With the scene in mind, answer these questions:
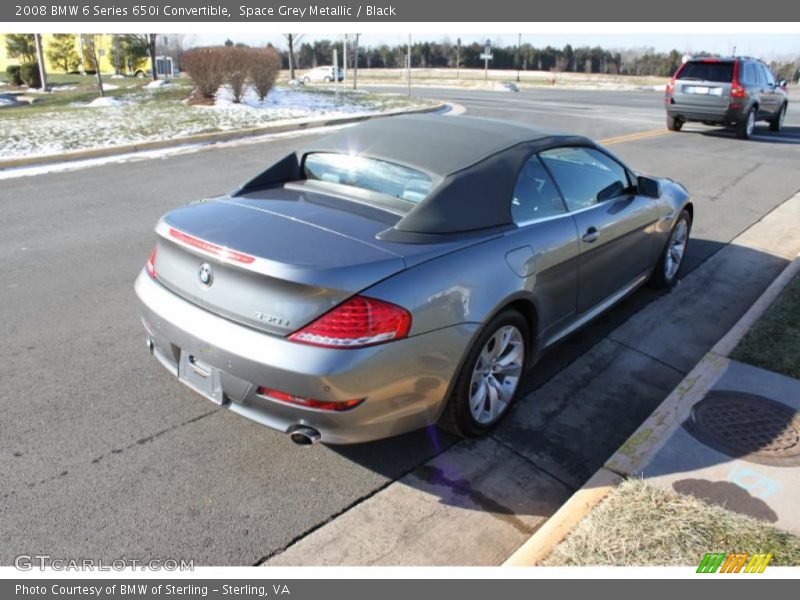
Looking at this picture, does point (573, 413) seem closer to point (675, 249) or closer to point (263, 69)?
point (675, 249)

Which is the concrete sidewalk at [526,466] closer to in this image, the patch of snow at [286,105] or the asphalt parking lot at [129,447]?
the asphalt parking lot at [129,447]

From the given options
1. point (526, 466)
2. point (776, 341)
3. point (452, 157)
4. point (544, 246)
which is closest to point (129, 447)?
point (526, 466)

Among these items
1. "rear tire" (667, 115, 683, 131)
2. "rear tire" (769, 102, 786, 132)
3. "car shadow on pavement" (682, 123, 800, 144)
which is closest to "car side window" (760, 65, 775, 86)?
"rear tire" (769, 102, 786, 132)

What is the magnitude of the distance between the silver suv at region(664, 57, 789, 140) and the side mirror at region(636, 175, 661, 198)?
1202 centimetres

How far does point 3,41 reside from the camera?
50.6 meters

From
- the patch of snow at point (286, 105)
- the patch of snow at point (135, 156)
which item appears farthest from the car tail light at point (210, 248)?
the patch of snow at point (286, 105)

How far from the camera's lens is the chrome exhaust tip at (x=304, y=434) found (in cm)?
274

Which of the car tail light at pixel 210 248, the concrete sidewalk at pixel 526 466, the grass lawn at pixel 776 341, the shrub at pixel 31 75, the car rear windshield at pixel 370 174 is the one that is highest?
the shrub at pixel 31 75

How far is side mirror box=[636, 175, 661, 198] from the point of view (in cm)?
469

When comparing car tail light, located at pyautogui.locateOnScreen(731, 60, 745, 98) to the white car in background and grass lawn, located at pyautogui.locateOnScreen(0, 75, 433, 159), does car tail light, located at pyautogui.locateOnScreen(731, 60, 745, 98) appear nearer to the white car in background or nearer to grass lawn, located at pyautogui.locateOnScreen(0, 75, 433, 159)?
grass lawn, located at pyautogui.locateOnScreen(0, 75, 433, 159)

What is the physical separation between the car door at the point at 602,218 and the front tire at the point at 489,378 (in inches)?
31.2

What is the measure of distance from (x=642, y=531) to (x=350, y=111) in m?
16.5

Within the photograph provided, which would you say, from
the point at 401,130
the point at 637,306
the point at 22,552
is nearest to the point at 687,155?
the point at 637,306

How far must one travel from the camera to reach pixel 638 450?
3.15 meters
